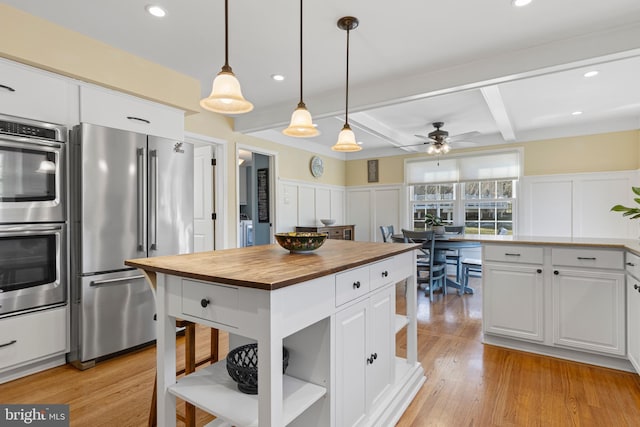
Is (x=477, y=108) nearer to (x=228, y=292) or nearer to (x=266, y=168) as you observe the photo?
(x=266, y=168)

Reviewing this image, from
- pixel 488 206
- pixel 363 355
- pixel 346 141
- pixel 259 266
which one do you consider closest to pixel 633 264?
pixel 363 355

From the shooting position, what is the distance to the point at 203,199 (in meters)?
4.44

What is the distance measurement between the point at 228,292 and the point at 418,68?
278 centimetres

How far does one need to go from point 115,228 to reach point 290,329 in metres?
2.08

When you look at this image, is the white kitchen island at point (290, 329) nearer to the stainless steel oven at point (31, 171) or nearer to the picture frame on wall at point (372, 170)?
the stainless steel oven at point (31, 171)

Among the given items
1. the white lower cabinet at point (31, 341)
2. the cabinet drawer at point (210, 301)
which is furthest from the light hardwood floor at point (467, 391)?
the cabinet drawer at point (210, 301)

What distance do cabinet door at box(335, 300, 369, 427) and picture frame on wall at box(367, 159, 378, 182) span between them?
5632 millimetres

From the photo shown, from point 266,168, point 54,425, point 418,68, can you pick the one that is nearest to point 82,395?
point 54,425

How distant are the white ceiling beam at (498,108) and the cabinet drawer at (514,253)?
1.54 m

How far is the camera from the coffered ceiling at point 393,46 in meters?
2.21

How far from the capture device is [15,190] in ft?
7.21

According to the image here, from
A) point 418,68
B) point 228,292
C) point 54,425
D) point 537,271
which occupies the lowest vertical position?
point 54,425

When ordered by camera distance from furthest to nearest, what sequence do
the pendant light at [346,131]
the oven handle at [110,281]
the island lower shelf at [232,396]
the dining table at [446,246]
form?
the dining table at [446,246], the oven handle at [110,281], the pendant light at [346,131], the island lower shelf at [232,396]

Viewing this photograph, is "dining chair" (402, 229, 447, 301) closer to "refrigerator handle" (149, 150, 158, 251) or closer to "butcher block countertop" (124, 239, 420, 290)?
"butcher block countertop" (124, 239, 420, 290)
